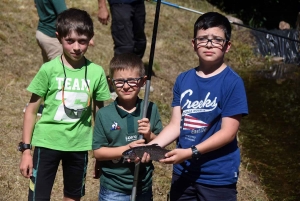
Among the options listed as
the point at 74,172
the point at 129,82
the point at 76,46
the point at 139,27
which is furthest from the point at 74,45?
the point at 139,27

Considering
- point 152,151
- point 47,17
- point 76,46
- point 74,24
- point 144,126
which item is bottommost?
point 152,151

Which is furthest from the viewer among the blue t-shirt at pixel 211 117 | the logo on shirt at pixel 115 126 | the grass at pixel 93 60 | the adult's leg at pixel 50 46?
the adult's leg at pixel 50 46

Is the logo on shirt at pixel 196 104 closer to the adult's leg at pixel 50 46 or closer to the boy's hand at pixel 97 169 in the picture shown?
the boy's hand at pixel 97 169

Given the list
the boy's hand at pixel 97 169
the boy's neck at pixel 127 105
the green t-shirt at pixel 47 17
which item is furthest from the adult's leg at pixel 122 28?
the boy's neck at pixel 127 105

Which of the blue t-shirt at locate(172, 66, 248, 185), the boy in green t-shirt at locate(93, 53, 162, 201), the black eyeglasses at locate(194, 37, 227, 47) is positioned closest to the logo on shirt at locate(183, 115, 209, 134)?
the blue t-shirt at locate(172, 66, 248, 185)

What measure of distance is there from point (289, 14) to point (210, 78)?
46.3 ft

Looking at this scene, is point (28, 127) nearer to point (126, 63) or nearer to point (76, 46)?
point (76, 46)

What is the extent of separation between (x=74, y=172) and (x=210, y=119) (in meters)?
1.08

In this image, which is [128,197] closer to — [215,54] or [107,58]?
[215,54]

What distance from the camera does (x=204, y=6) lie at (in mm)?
13883

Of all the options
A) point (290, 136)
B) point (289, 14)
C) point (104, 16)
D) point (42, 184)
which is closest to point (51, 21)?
point (104, 16)

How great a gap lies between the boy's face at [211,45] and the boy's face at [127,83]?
39 centimetres

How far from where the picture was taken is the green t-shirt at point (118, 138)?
10.1ft

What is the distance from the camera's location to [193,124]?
304cm
